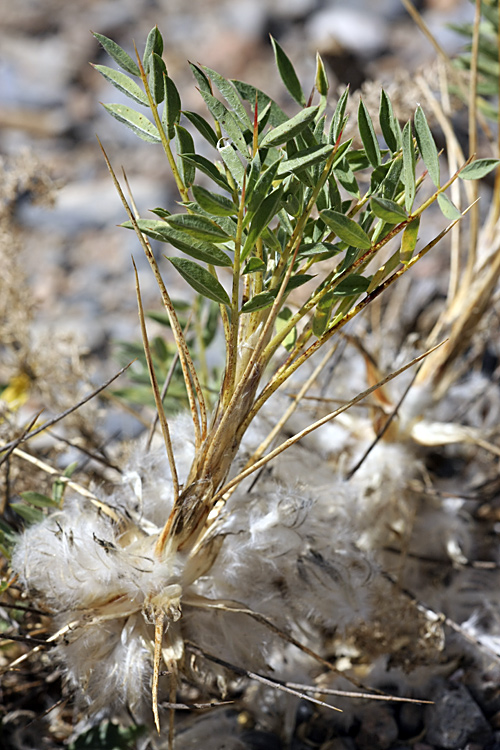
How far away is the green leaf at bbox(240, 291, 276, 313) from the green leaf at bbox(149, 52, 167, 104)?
0.51 feet

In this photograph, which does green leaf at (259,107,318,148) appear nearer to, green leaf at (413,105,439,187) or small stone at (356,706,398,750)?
green leaf at (413,105,439,187)

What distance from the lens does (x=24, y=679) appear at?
771 mm

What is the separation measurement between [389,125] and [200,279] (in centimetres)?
19

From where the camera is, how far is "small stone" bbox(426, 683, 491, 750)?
699 millimetres

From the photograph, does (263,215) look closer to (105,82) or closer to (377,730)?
(377,730)

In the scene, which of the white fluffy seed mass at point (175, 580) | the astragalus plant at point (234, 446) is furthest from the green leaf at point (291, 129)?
the white fluffy seed mass at point (175, 580)

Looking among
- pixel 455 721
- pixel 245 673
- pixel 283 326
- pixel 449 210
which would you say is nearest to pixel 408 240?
pixel 449 210

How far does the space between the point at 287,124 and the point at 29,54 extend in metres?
1.89

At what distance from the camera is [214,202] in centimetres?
47

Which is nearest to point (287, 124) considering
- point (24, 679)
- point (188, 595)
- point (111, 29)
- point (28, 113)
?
point (188, 595)

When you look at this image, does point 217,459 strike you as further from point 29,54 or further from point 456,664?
point 29,54

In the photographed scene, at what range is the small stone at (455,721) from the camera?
70 centimetres

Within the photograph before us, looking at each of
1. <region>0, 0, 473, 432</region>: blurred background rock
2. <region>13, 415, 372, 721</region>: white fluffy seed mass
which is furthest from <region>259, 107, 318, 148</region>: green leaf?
<region>0, 0, 473, 432</region>: blurred background rock

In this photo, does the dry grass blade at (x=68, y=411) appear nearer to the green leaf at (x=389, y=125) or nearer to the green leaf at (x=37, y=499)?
the green leaf at (x=37, y=499)
